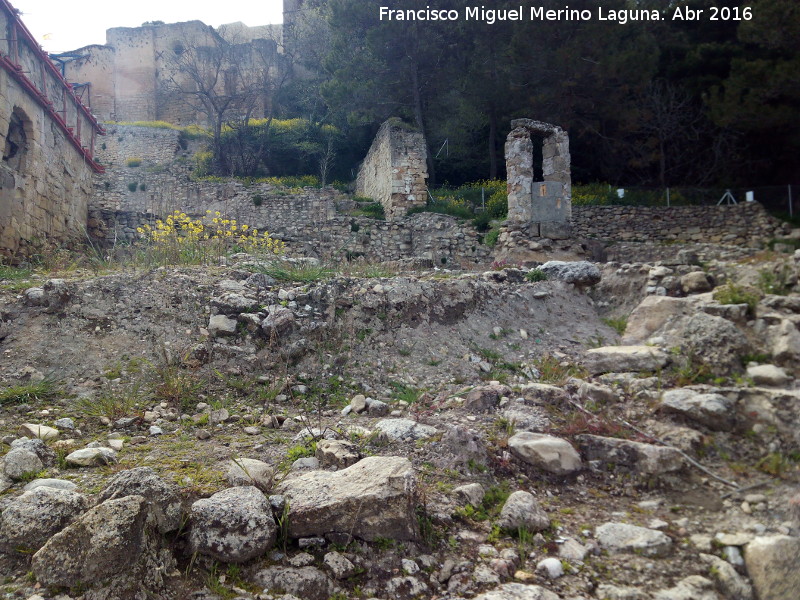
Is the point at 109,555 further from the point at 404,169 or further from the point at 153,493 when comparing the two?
the point at 404,169

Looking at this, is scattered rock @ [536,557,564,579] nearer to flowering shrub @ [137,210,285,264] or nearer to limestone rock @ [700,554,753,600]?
limestone rock @ [700,554,753,600]

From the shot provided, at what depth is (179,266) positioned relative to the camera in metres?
5.89

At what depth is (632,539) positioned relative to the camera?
2.39m

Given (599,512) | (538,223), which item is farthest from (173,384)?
(538,223)

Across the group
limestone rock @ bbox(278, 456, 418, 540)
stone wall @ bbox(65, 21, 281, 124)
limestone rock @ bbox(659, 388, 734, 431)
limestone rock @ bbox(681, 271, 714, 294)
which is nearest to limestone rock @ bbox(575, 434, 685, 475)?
limestone rock @ bbox(659, 388, 734, 431)

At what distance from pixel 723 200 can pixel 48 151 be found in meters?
17.8

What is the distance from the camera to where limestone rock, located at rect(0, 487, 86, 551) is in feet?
7.30

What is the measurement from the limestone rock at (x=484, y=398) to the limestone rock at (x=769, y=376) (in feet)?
5.01

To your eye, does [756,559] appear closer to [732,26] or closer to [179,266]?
[179,266]

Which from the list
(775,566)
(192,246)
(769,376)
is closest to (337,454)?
(775,566)

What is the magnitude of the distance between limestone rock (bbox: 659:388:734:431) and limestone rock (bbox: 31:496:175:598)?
281 cm

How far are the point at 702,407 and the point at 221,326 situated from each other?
3.63 meters

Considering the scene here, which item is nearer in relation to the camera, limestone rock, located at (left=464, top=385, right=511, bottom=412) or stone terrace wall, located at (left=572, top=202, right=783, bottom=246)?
limestone rock, located at (left=464, top=385, right=511, bottom=412)

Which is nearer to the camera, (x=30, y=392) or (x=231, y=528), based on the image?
(x=231, y=528)
